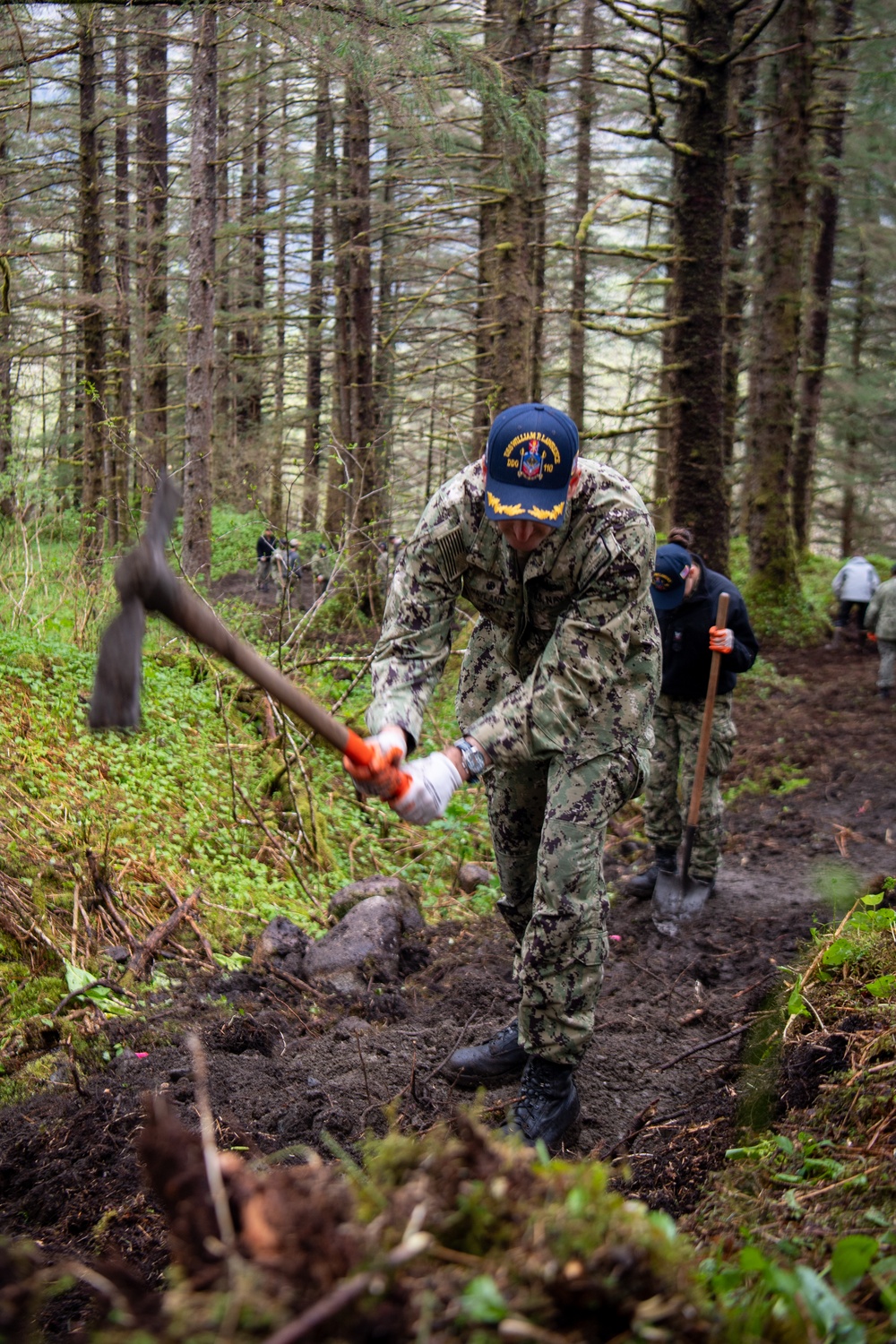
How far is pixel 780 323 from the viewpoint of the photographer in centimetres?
1586

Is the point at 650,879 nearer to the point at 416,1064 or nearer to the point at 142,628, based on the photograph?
the point at 416,1064

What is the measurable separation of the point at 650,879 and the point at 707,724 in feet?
4.03

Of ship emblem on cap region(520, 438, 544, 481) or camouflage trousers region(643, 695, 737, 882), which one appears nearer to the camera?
ship emblem on cap region(520, 438, 544, 481)

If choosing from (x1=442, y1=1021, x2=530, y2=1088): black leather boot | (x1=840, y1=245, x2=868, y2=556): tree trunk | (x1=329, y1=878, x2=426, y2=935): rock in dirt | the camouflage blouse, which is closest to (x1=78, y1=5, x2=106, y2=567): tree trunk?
(x1=329, y1=878, x2=426, y2=935): rock in dirt

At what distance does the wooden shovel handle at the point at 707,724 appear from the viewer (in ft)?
21.0

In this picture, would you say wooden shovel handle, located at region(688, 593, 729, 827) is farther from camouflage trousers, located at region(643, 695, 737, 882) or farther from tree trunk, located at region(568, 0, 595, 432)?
tree trunk, located at region(568, 0, 595, 432)

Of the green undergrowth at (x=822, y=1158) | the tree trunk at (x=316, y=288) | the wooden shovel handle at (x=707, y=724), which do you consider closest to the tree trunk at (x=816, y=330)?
the tree trunk at (x=316, y=288)

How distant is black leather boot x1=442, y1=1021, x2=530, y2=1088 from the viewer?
3.85m

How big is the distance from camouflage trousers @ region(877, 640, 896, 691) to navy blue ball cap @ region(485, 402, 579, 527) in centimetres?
1179

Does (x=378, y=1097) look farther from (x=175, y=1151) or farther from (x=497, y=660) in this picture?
(x=175, y=1151)

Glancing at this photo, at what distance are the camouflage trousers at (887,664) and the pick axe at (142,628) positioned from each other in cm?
1260

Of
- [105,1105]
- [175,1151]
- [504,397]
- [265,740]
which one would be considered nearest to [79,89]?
[504,397]

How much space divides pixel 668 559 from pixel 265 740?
3413mm

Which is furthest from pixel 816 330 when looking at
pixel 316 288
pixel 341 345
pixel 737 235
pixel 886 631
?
pixel 886 631
